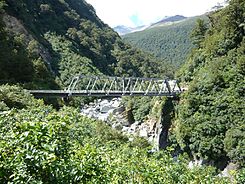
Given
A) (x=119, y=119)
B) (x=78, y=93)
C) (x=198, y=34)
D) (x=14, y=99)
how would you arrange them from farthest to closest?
1. (x=119, y=119)
2. (x=198, y=34)
3. (x=78, y=93)
4. (x=14, y=99)

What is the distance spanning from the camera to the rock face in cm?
4972

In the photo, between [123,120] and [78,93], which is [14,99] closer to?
[78,93]

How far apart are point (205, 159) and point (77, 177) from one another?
3178 cm

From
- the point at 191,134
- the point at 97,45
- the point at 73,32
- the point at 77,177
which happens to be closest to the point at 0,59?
the point at 191,134

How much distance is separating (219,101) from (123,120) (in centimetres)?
2447

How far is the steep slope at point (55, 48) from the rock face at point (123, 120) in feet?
22.9

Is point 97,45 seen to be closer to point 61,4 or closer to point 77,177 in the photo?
point 61,4

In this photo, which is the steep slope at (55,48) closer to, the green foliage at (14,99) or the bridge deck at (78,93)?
the bridge deck at (78,93)

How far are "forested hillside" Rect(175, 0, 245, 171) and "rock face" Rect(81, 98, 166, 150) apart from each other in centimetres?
463

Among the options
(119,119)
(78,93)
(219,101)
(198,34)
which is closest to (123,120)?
(119,119)

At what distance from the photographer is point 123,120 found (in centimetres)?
6069

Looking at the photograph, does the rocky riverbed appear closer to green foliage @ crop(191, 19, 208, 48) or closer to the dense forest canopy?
the dense forest canopy

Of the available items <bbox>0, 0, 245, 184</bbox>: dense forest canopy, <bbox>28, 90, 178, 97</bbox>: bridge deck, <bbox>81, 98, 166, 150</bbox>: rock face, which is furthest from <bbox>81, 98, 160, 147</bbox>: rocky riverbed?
<bbox>28, 90, 178, 97</bbox>: bridge deck

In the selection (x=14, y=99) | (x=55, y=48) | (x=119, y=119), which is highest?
(x=14, y=99)
